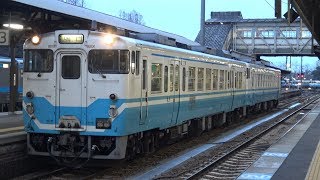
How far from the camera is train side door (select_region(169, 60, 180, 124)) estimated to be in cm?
1316

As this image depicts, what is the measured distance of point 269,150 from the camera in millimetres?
14297

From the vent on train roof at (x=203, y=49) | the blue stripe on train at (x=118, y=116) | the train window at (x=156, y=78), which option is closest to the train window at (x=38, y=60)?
the blue stripe on train at (x=118, y=116)

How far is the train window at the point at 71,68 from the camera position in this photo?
421 inches

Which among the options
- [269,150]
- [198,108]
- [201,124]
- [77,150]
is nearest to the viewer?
[77,150]

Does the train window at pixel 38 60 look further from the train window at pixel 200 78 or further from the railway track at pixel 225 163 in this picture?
the train window at pixel 200 78

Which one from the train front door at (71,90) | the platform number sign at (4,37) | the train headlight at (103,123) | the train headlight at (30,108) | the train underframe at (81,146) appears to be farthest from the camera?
the platform number sign at (4,37)

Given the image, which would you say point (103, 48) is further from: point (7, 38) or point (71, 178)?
point (7, 38)

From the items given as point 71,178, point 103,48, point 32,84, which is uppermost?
point 103,48

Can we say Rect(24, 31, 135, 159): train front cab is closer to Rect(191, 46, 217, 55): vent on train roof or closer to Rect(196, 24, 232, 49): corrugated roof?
Rect(191, 46, 217, 55): vent on train roof

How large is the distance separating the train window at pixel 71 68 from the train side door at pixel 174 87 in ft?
10.1

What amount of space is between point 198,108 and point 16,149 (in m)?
6.66

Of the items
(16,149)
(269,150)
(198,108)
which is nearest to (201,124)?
(198,108)

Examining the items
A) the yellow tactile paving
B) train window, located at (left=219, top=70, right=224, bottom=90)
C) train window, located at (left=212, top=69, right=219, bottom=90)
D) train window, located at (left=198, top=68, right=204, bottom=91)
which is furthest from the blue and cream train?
train window, located at (left=219, top=70, right=224, bottom=90)

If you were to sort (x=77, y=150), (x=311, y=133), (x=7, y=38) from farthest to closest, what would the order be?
1. (x=311, y=133)
2. (x=7, y=38)
3. (x=77, y=150)
